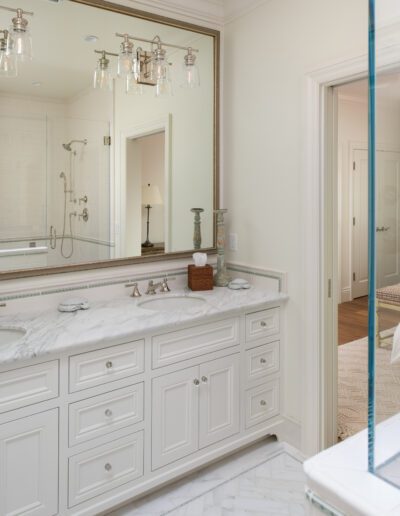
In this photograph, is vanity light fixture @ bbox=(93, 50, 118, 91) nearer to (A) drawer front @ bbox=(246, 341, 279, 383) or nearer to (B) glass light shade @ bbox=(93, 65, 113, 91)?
(B) glass light shade @ bbox=(93, 65, 113, 91)

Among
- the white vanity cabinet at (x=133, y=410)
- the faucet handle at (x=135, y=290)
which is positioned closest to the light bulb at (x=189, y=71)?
the faucet handle at (x=135, y=290)

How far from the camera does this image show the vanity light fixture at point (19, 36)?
2100mm

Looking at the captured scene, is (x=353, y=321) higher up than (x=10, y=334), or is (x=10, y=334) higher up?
(x=10, y=334)

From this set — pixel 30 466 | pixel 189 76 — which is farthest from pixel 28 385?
pixel 189 76

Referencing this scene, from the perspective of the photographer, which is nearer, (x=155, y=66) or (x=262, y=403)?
(x=262, y=403)

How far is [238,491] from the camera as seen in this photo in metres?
2.15

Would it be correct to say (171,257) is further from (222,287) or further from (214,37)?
(214,37)

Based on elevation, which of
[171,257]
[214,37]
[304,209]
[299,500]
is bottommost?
[299,500]

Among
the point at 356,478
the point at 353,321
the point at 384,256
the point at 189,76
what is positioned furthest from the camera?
the point at 353,321

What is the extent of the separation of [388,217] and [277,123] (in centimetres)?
165

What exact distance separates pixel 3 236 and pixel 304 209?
1550 mm

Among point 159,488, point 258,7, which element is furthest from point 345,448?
point 258,7

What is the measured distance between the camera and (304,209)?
2.36m

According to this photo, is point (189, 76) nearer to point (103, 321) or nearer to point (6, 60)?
point (6, 60)
